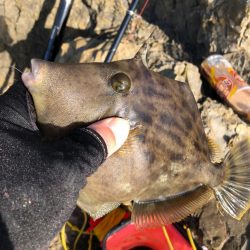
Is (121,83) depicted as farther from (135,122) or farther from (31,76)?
(31,76)

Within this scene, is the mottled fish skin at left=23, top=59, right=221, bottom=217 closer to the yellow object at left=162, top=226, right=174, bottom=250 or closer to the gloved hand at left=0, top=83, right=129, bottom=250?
the gloved hand at left=0, top=83, right=129, bottom=250

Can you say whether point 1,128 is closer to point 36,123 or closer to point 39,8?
point 36,123

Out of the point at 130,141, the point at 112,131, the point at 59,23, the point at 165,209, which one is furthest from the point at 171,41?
the point at 112,131

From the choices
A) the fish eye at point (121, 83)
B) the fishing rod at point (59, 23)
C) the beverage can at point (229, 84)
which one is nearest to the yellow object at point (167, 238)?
the beverage can at point (229, 84)

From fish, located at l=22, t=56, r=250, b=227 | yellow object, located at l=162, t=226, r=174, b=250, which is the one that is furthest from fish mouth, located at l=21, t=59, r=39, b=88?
yellow object, located at l=162, t=226, r=174, b=250

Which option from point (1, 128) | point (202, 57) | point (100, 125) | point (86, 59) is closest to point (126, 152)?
point (100, 125)
